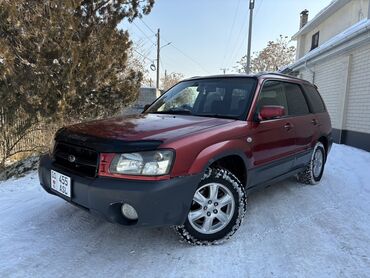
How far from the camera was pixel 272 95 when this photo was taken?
14.0ft

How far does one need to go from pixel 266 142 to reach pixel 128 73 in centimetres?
634

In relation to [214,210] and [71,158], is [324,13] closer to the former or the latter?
[214,210]

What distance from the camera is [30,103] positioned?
6.32m

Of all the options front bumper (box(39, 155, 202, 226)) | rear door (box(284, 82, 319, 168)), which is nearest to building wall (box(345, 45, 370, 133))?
rear door (box(284, 82, 319, 168))

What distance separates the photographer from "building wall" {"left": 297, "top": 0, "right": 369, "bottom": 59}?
43.8ft

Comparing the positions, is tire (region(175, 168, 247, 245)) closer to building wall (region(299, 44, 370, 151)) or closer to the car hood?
the car hood

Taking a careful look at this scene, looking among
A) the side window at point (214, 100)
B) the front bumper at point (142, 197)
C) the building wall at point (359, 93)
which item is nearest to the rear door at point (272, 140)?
the side window at point (214, 100)

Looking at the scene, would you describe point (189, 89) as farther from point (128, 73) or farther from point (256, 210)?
point (128, 73)

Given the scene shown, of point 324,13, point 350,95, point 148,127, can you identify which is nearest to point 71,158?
point 148,127

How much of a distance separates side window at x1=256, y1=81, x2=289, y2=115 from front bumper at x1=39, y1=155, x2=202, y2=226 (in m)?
1.49

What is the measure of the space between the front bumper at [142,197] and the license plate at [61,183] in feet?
0.46

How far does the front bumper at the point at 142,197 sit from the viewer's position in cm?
271

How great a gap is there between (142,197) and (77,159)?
803 mm

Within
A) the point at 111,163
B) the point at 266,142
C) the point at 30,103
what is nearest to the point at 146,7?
the point at 30,103
